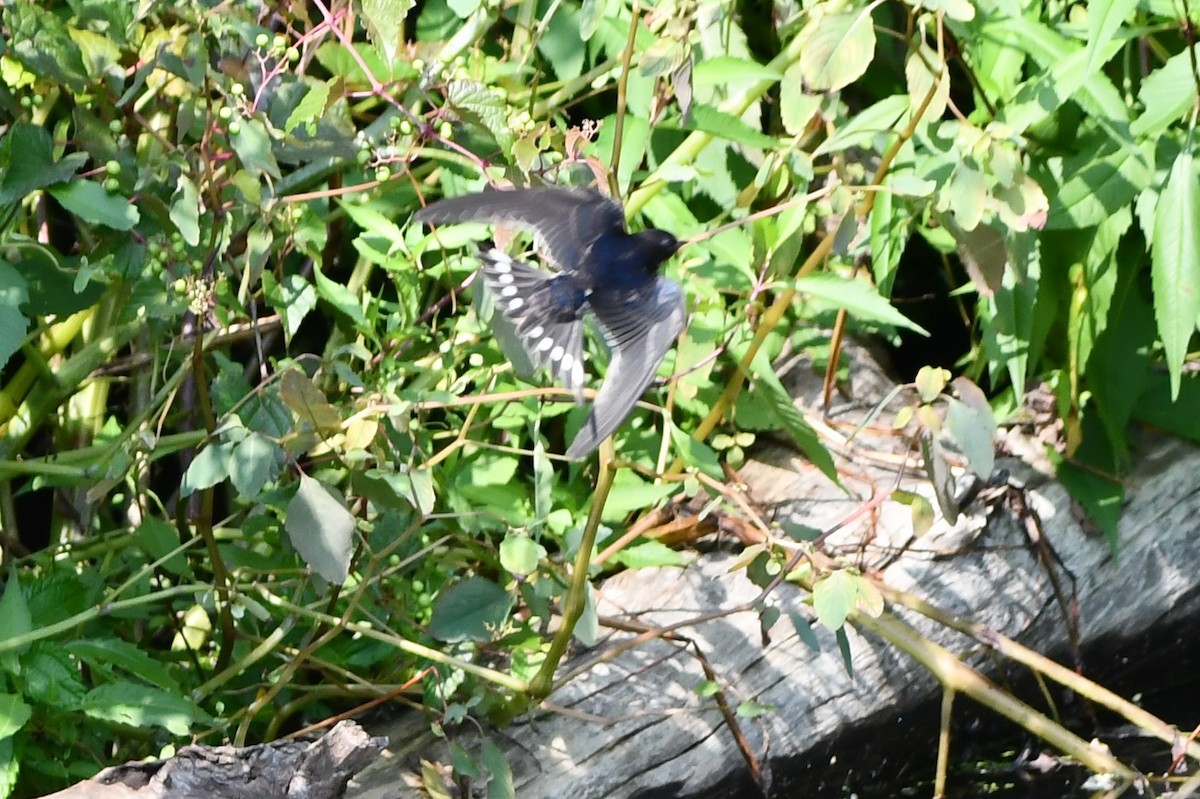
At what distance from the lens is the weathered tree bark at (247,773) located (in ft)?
3.86

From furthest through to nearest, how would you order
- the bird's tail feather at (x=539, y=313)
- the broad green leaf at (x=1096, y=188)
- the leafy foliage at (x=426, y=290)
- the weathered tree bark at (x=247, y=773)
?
the broad green leaf at (x=1096, y=188) < the bird's tail feather at (x=539, y=313) < the leafy foliage at (x=426, y=290) < the weathered tree bark at (x=247, y=773)

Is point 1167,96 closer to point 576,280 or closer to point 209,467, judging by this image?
point 576,280

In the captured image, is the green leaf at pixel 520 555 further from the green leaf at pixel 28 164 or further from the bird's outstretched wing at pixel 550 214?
the green leaf at pixel 28 164

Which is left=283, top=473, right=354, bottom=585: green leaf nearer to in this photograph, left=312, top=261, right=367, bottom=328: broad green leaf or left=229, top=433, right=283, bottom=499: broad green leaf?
left=229, top=433, right=283, bottom=499: broad green leaf

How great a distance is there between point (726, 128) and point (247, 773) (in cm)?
92

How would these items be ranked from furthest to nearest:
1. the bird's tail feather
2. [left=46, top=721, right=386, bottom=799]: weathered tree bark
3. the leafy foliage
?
1. the bird's tail feather
2. the leafy foliage
3. [left=46, top=721, right=386, bottom=799]: weathered tree bark

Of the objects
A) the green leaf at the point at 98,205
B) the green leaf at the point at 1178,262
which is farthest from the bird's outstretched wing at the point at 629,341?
the green leaf at the point at 1178,262

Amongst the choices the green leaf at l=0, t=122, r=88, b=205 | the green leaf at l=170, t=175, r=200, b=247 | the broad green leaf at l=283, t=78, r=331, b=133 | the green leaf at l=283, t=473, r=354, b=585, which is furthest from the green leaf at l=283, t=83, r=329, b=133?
the green leaf at l=283, t=473, r=354, b=585

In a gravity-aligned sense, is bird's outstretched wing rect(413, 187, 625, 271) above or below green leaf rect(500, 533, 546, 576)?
above

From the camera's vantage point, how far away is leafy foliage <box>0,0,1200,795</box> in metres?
1.29

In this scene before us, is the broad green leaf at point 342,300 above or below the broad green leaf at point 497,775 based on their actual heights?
above

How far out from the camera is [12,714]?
121 cm

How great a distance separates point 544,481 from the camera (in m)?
1.38

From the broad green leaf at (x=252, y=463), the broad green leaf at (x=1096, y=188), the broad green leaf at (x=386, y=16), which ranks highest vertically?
the broad green leaf at (x=386, y=16)
